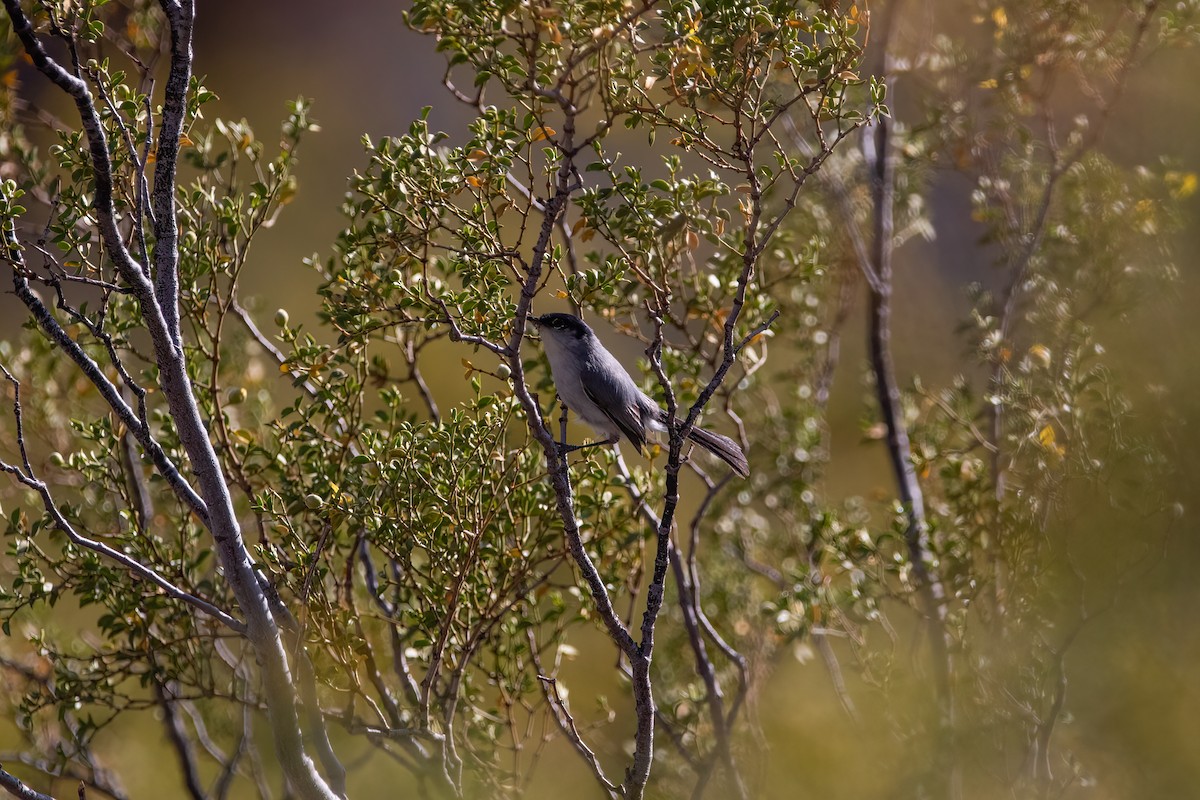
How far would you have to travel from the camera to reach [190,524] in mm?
3682

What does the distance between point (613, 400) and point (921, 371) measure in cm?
532

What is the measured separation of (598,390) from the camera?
3693 millimetres

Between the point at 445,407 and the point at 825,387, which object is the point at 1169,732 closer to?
the point at 825,387

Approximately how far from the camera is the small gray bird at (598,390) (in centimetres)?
359

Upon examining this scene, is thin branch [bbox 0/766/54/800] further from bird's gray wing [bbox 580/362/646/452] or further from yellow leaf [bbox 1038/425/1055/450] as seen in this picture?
yellow leaf [bbox 1038/425/1055/450]

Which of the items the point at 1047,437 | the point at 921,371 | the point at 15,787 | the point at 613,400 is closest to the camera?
the point at 15,787

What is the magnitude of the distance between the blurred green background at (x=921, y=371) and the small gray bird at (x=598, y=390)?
1269 mm

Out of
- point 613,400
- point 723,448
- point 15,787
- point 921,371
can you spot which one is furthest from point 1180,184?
point 15,787

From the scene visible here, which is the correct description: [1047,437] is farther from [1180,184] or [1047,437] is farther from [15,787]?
[15,787]

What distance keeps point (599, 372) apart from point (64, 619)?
235 inches

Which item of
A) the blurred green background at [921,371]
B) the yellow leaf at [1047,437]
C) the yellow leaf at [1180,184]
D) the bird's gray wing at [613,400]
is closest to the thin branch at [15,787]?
the bird's gray wing at [613,400]

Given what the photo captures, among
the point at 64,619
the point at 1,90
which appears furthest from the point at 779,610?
the point at 64,619

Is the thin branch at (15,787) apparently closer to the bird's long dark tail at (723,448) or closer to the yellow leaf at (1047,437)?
the bird's long dark tail at (723,448)

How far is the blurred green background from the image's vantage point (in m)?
3.86
